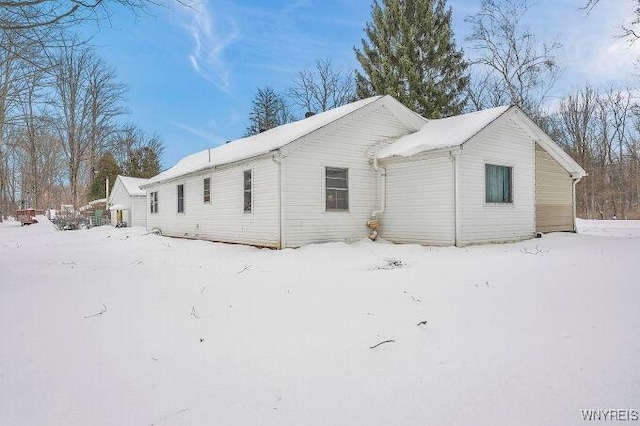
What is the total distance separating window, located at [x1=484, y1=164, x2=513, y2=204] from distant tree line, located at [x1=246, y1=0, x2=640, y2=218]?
49.2 feet

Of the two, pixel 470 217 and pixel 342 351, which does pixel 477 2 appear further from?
pixel 342 351

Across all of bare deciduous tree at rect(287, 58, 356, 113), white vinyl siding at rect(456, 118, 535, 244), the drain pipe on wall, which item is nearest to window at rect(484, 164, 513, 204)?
white vinyl siding at rect(456, 118, 535, 244)

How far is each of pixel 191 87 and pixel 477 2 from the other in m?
20.1

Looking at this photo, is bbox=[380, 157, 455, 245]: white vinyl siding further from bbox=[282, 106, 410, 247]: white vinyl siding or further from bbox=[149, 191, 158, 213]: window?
bbox=[149, 191, 158, 213]: window

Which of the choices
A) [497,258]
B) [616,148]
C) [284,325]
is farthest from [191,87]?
[616,148]

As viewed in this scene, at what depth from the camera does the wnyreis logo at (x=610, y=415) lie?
231cm

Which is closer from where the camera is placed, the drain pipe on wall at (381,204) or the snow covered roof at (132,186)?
the drain pipe on wall at (381,204)

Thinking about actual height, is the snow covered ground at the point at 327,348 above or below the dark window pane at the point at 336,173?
below

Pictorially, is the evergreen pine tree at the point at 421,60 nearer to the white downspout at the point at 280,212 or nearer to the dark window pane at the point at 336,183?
the dark window pane at the point at 336,183

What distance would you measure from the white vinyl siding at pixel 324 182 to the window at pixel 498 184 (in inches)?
126

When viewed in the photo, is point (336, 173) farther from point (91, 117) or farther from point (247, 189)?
point (91, 117)

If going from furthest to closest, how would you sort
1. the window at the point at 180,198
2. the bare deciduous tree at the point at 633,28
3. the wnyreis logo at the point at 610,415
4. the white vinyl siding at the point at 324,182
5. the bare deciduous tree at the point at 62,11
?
1. the window at the point at 180,198
2. the bare deciduous tree at the point at 633,28
3. the white vinyl siding at the point at 324,182
4. the bare deciduous tree at the point at 62,11
5. the wnyreis logo at the point at 610,415

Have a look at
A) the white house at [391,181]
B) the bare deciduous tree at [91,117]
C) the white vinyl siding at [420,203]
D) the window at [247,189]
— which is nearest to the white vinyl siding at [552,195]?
the white house at [391,181]

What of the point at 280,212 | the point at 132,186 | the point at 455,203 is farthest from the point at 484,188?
the point at 132,186
